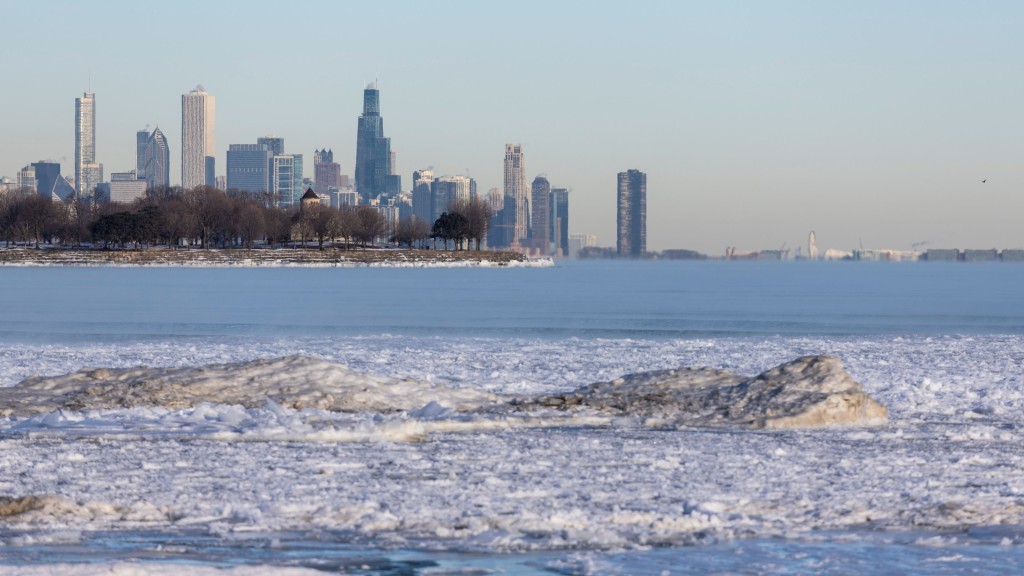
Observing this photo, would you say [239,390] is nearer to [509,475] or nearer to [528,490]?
[509,475]

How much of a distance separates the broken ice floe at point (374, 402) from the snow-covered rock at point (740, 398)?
2cm

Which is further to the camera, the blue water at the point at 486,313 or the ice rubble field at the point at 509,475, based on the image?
the blue water at the point at 486,313

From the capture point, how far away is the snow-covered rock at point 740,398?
18734 millimetres

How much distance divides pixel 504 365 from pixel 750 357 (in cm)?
664

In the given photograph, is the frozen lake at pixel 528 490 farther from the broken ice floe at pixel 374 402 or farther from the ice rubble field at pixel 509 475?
the broken ice floe at pixel 374 402

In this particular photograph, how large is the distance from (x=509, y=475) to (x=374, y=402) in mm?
6562

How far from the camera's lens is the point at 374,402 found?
20391 millimetres

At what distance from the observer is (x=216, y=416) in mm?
18625

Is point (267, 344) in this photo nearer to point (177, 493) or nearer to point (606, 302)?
point (177, 493)

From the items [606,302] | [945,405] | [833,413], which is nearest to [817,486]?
[833,413]

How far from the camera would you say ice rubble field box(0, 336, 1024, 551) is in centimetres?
1178

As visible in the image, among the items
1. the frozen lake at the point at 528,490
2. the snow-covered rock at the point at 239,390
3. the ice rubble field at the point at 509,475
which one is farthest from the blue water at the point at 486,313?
the ice rubble field at the point at 509,475

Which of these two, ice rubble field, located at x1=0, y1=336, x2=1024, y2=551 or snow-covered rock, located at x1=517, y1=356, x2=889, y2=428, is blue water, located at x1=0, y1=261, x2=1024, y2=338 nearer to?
snow-covered rock, located at x1=517, y1=356, x2=889, y2=428

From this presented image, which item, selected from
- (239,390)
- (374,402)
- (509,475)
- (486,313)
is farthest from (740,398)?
(486,313)
